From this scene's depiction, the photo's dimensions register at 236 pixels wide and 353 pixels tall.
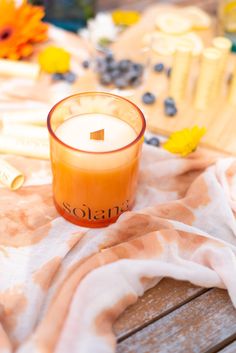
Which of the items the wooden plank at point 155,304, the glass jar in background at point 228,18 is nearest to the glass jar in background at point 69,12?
the glass jar in background at point 228,18

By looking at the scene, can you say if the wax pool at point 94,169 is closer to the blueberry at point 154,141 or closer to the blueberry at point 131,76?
the blueberry at point 154,141

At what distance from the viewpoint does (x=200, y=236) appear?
65 cm

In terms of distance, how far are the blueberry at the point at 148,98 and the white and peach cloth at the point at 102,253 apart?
0.23 meters

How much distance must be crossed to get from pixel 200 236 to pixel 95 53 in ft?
2.35

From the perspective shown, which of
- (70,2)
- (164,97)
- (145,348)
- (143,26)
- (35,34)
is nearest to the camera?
(145,348)

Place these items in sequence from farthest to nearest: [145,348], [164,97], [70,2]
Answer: [70,2] → [164,97] → [145,348]

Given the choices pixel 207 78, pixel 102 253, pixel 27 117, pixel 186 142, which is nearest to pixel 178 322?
pixel 102 253

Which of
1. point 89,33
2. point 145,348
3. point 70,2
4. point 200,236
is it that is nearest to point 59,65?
point 89,33

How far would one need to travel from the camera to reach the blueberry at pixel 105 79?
1.05 metres

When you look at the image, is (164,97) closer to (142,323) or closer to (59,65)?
(59,65)

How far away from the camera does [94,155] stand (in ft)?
1.99

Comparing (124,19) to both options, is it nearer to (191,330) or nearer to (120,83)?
(120,83)

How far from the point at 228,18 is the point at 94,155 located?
775 millimetres

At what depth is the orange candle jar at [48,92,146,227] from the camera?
625mm
